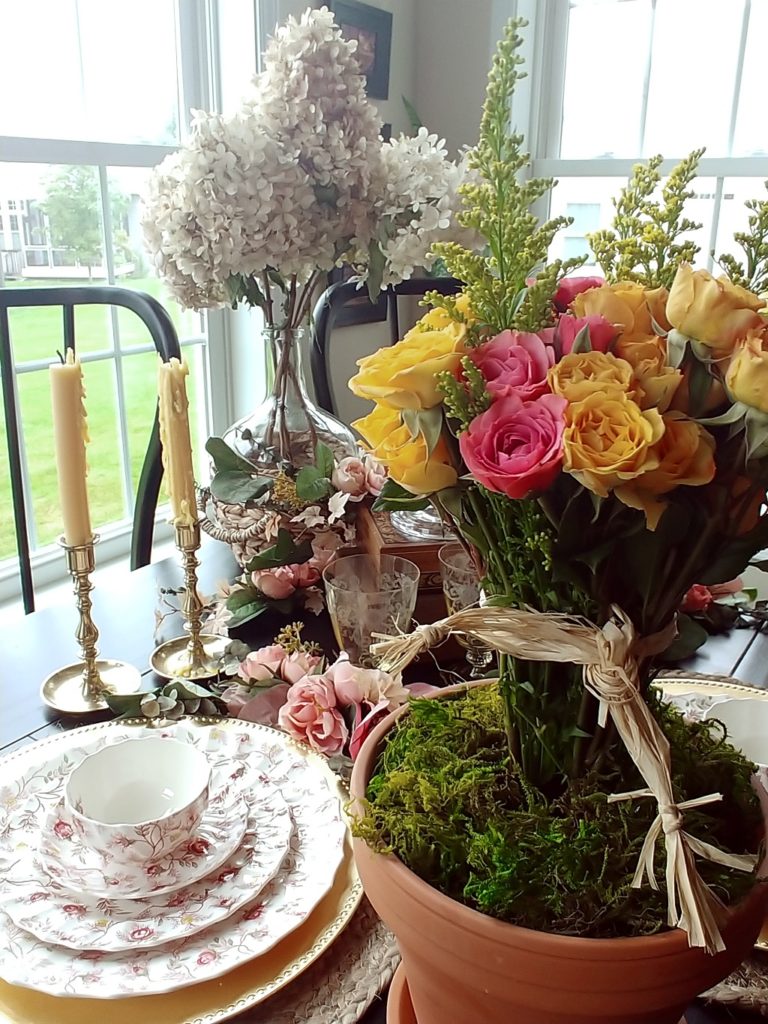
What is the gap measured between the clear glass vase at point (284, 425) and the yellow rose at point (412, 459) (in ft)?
2.15

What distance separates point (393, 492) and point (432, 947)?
0.24 m

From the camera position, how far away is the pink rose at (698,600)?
1.06 m

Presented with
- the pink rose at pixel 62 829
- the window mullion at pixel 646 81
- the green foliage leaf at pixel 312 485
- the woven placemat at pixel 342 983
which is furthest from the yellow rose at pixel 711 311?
the window mullion at pixel 646 81

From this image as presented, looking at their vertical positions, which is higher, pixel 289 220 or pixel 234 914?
pixel 289 220

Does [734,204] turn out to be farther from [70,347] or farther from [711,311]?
[711,311]

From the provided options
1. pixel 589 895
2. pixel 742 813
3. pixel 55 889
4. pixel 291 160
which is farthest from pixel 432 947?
pixel 291 160

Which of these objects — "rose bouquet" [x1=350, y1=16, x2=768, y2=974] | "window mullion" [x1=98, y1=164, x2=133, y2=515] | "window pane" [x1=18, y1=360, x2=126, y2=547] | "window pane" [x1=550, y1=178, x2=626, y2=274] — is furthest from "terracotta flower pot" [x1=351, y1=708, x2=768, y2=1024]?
"window pane" [x1=550, y1=178, x2=626, y2=274]

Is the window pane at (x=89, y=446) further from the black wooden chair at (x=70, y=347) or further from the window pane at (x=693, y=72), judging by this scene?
the window pane at (x=693, y=72)

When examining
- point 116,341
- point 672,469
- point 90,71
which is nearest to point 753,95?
point 90,71

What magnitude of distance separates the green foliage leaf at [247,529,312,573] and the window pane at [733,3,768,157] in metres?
2.15

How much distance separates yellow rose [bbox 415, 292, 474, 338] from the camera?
1.46 ft

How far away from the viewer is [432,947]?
45cm

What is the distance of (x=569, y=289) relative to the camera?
1.50 feet

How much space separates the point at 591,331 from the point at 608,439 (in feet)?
0.20
